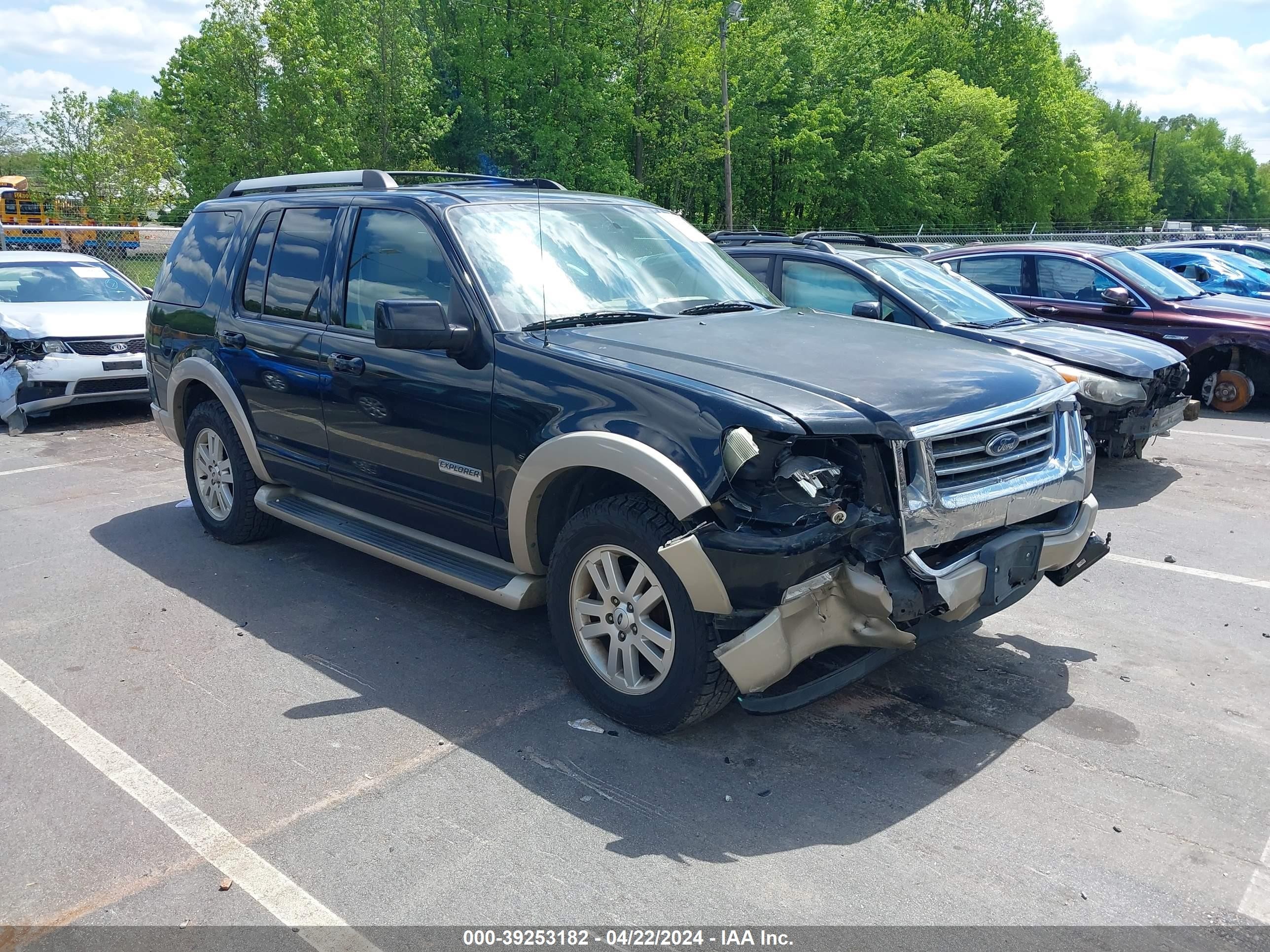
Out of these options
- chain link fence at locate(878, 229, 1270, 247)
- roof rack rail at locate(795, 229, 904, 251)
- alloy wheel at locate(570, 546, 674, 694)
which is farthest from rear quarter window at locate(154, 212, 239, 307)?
chain link fence at locate(878, 229, 1270, 247)

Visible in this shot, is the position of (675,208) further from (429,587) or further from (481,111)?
(429,587)

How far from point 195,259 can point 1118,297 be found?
8411 millimetres

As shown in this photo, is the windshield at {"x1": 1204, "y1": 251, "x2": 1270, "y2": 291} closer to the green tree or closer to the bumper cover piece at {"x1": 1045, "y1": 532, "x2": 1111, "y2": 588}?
the bumper cover piece at {"x1": 1045, "y1": 532, "x2": 1111, "y2": 588}

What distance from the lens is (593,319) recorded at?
4473mm

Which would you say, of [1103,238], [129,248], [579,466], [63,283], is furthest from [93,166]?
[579,466]

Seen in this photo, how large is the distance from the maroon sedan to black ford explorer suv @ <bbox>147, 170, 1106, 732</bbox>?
6168 millimetres

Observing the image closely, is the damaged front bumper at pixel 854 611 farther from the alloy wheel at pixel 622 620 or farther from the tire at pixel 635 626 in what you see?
the alloy wheel at pixel 622 620

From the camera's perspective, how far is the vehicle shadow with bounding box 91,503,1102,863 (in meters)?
3.40

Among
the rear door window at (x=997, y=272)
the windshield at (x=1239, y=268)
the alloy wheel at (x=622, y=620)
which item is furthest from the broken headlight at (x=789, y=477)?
the windshield at (x=1239, y=268)

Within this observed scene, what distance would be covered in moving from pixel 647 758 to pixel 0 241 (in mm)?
16030

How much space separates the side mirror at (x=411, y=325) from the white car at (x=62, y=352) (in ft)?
22.2

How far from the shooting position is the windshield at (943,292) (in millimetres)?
7938

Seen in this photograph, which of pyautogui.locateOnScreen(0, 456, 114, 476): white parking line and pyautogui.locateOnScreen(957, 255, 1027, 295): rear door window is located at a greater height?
pyautogui.locateOnScreen(957, 255, 1027, 295): rear door window

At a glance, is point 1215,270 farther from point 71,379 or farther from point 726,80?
point 726,80
